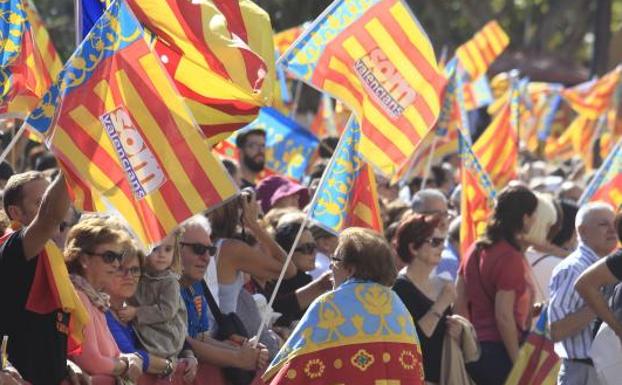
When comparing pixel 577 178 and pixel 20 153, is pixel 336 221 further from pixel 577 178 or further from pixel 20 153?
pixel 577 178

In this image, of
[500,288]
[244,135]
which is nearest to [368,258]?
[500,288]

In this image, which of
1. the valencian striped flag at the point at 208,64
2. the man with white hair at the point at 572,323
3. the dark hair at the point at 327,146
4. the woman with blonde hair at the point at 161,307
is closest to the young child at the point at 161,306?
the woman with blonde hair at the point at 161,307

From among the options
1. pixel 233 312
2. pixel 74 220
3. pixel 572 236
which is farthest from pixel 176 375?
pixel 572 236

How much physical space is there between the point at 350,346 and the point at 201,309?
105cm

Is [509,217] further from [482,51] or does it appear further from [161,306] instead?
[482,51]

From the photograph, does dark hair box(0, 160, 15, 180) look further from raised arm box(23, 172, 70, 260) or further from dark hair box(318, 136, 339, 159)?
dark hair box(318, 136, 339, 159)

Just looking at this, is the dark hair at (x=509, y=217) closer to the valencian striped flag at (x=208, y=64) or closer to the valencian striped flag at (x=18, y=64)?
the valencian striped flag at (x=208, y=64)

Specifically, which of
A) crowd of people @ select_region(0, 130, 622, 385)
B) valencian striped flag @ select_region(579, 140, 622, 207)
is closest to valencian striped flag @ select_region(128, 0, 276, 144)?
crowd of people @ select_region(0, 130, 622, 385)

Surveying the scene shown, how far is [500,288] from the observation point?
893 centimetres

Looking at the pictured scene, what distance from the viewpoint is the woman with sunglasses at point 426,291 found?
812 centimetres

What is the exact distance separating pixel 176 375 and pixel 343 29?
7.85ft

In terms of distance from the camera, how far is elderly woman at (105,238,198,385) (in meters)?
6.71

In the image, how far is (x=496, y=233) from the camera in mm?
9148

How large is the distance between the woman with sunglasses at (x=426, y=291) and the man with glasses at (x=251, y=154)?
10.4 feet
